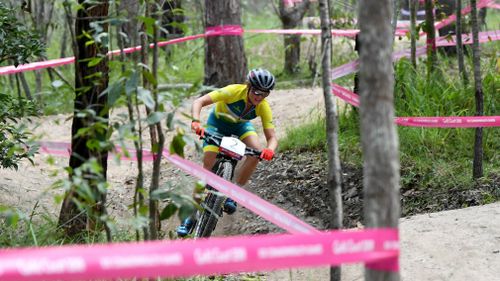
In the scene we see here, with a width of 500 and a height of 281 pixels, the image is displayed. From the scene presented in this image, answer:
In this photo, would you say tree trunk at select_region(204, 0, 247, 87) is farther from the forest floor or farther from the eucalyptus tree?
the eucalyptus tree

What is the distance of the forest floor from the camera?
206 inches

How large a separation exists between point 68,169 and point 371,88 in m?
1.56

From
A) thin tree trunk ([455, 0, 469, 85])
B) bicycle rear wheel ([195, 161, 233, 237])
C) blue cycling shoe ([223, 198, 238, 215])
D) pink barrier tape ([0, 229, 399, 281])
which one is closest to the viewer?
pink barrier tape ([0, 229, 399, 281])

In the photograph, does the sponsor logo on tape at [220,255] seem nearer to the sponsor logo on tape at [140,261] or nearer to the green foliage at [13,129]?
the sponsor logo on tape at [140,261]

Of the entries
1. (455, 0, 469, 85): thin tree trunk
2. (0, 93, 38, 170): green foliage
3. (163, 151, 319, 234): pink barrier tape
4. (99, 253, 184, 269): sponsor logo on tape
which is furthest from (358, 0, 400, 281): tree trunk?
(455, 0, 469, 85): thin tree trunk

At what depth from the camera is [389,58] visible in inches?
113

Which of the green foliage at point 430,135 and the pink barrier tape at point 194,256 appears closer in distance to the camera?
the pink barrier tape at point 194,256

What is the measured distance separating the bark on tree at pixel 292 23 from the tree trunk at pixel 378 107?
973 centimetres

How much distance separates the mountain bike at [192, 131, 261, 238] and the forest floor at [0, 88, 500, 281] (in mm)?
239

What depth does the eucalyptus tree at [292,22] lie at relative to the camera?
1262 centimetres

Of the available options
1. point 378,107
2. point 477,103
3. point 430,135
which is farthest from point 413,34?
point 378,107

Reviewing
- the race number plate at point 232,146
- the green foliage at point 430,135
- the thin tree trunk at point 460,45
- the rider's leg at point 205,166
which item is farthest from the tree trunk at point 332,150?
the thin tree trunk at point 460,45

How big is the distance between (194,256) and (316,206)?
4.99 meters

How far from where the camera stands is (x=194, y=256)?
2.60 metres
